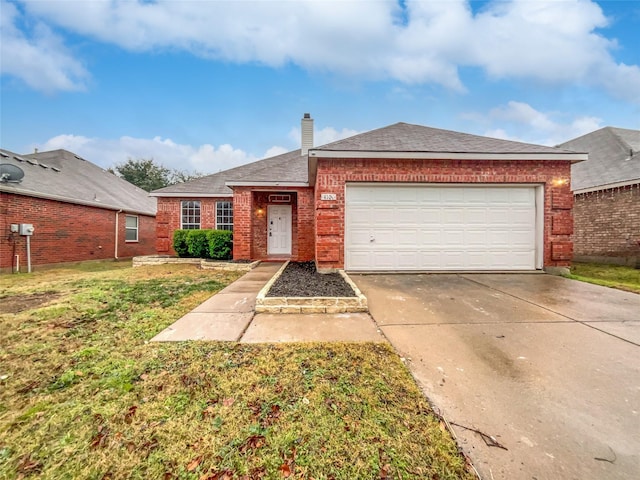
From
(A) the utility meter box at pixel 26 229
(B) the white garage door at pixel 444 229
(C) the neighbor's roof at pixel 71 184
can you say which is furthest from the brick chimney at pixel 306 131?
(A) the utility meter box at pixel 26 229

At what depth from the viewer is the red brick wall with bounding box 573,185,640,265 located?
9.21 m

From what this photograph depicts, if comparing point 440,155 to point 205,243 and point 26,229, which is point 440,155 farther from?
point 26,229

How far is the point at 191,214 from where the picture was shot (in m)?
12.3

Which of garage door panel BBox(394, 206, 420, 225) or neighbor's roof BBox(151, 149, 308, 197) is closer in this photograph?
garage door panel BBox(394, 206, 420, 225)

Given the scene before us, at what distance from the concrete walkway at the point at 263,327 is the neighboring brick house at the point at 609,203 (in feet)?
38.6

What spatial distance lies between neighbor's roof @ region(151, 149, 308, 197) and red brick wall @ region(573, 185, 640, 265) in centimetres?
1137

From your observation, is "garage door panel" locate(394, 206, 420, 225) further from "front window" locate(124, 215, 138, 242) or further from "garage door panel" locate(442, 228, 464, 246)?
"front window" locate(124, 215, 138, 242)

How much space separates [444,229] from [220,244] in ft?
26.2

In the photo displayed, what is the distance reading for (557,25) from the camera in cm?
955

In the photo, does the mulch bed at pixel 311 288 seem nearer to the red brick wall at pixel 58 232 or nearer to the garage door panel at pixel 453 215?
the garage door panel at pixel 453 215

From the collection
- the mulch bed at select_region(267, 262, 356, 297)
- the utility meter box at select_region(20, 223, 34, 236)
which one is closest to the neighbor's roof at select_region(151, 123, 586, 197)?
the mulch bed at select_region(267, 262, 356, 297)

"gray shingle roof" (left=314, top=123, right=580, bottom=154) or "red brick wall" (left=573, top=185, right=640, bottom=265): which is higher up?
"gray shingle roof" (left=314, top=123, right=580, bottom=154)

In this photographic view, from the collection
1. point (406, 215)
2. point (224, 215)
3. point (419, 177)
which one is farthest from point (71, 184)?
point (419, 177)

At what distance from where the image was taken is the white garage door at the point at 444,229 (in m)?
6.98
